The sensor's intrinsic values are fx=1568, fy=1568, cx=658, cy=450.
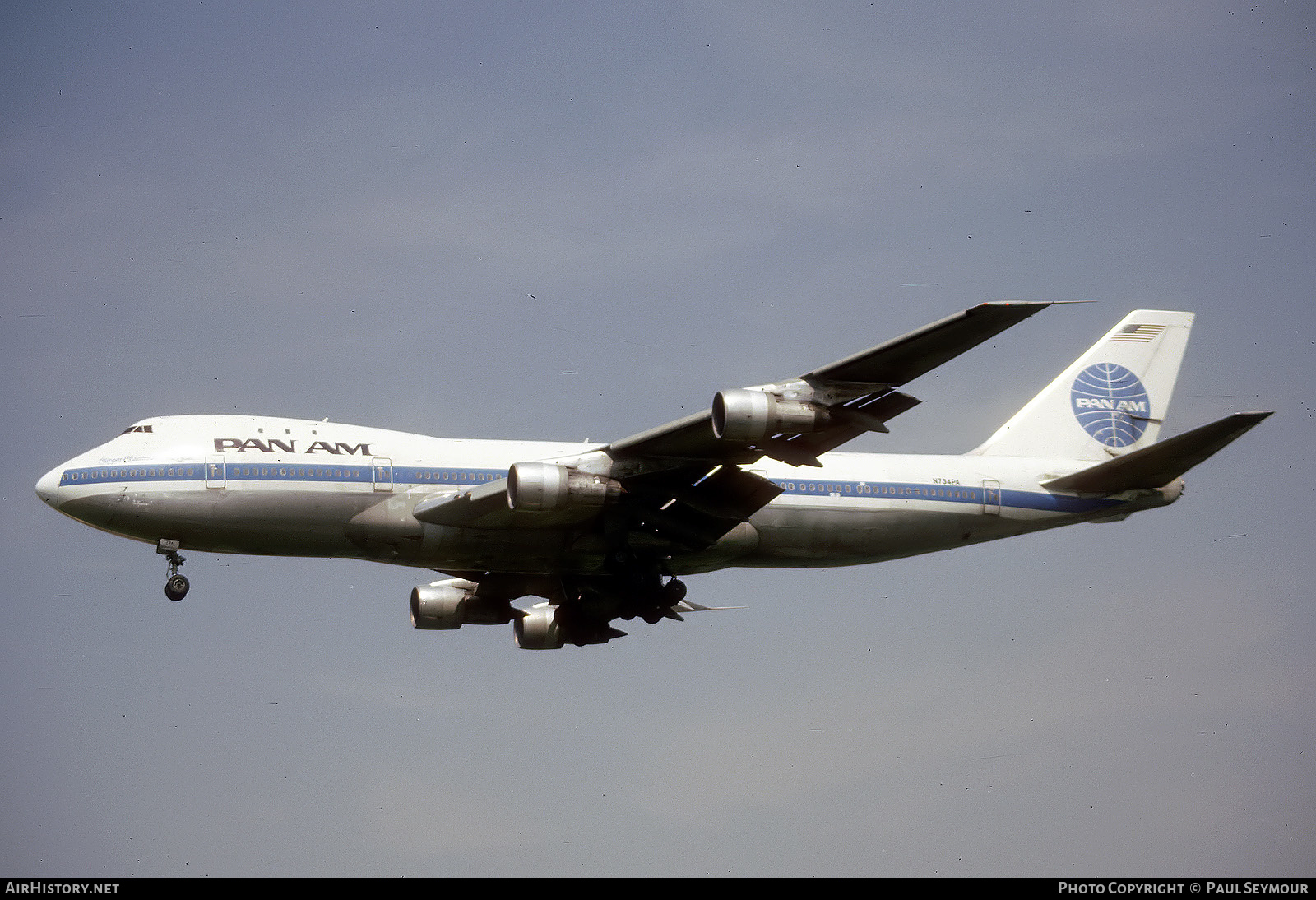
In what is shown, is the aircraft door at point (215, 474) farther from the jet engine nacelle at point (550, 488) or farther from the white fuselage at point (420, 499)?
the jet engine nacelle at point (550, 488)

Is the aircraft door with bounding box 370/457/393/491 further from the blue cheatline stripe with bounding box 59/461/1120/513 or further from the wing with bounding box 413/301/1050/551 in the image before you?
the wing with bounding box 413/301/1050/551

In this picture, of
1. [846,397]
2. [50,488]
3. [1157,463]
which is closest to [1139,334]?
[1157,463]

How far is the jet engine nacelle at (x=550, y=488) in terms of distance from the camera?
3728 cm

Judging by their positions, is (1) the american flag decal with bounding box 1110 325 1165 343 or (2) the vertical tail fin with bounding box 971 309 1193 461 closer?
(2) the vertical tail fin with bounding box 971 309 1193 461

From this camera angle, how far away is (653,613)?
42.8 m

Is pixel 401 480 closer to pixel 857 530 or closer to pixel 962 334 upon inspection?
pixel 857 530

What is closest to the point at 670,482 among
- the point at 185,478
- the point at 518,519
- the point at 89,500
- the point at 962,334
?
the point at 518,519

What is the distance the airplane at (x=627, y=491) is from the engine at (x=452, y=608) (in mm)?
1111

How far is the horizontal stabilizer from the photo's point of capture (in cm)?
3812

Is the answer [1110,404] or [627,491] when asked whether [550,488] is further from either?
[1110,404]

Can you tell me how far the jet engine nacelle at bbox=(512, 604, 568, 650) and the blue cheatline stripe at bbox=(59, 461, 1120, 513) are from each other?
7.46 metres

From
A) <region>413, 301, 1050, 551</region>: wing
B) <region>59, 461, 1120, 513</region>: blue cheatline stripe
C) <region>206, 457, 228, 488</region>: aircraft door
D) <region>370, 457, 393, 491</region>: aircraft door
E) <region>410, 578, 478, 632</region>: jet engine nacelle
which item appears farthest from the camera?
<region>410, 578, 478, 632</region>: jet engine nacelle

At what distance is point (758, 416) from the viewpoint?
35.1m

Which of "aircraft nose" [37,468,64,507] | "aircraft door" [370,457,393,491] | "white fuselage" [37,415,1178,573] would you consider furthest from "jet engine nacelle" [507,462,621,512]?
"aircraft nose" [37,468,64,507]
